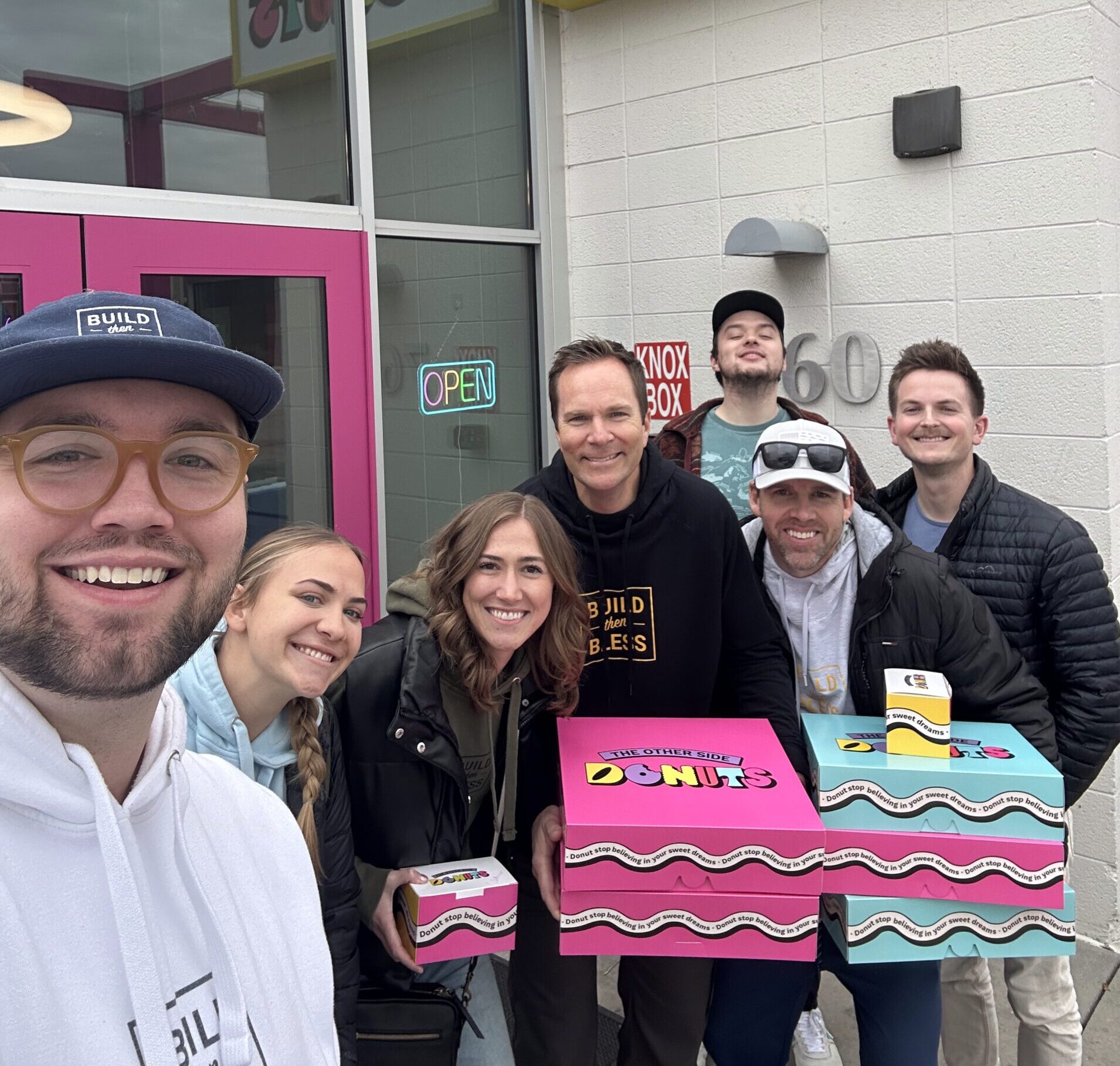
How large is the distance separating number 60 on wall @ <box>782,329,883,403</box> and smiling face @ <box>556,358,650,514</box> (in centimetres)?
165

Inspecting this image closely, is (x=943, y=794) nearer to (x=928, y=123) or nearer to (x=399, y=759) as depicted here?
(x=399, y=759)

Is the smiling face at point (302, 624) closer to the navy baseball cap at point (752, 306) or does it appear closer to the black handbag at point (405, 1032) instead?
the black handbag at point (405, 1032)

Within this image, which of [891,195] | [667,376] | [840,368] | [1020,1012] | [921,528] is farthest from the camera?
[667,376]

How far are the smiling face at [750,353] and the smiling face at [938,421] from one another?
2.37 feet

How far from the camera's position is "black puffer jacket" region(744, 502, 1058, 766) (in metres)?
2.34

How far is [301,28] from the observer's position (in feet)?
12.3

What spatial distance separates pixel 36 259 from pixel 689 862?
94.9 inches

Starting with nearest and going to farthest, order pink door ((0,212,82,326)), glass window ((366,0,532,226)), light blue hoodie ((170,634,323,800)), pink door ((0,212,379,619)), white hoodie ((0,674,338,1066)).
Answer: white hoodie ((0,674,338,1066)) → light blue hoodie ((170,634,323,800)) → pink door ((0,212,82,326)) → pink door ((0,212,379,619)) → glass window ((366,0,532,226))

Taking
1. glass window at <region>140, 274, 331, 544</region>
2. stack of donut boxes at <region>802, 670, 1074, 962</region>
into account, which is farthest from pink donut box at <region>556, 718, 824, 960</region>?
glass window at <region>140, 274, 331, 544</region>

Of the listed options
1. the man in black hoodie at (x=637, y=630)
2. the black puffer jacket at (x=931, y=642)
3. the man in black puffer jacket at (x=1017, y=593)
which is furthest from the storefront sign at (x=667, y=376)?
the black puffer jacket at (x=931, y=642)

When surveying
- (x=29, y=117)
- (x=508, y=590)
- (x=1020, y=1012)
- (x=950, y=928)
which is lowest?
(x=1020, y=1012)

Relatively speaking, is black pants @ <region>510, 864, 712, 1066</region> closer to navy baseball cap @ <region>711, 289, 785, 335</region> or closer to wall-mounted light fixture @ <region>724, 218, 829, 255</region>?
navy baseball cap @ <region>711, 289, 785, 335</region>

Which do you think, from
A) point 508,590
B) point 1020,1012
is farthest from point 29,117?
point 1020,1012

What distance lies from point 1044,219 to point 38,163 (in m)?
3.10
